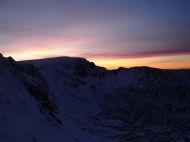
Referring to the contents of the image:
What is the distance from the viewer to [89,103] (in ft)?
359

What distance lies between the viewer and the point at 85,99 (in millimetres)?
112500

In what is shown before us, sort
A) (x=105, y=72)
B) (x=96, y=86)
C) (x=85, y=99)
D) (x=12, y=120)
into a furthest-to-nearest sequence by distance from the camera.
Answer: (x=105, y=72), (x=96, y=86), (x=85, y=99), (x=12, y=120)

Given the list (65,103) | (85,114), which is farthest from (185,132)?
(65,103)

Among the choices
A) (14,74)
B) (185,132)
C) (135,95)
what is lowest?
(185,132)

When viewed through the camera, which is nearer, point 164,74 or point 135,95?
point 135,95

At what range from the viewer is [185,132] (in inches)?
3450

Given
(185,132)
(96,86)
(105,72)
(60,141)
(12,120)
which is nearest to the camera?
(12,120)

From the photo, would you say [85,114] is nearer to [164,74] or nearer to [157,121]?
[157,121]

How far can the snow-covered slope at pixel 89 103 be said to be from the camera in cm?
5641

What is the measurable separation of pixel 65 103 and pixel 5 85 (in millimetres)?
41596

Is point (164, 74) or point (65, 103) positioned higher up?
point (164, 74)

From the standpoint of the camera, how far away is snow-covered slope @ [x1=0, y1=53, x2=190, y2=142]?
185 ft

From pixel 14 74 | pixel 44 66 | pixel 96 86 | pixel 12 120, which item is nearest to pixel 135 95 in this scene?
pixel 96 86

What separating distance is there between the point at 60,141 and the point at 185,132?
4437cm
